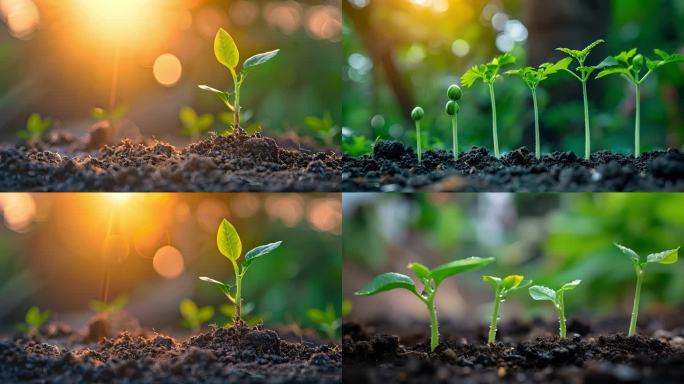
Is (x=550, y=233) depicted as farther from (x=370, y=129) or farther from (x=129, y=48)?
(x=129, y=48)

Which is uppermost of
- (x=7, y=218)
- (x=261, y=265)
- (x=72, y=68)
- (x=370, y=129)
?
(x=72, y=68)

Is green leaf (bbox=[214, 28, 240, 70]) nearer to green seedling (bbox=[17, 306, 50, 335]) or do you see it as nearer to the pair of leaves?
the pair of leaves

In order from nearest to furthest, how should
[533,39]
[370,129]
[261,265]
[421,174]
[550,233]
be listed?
[421,174] → [370,129] → [533,39] → [261,265] → [550,233]

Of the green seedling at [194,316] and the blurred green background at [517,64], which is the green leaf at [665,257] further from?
the green seedling at [194,316]

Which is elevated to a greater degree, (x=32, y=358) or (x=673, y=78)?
(x=673, y=78)

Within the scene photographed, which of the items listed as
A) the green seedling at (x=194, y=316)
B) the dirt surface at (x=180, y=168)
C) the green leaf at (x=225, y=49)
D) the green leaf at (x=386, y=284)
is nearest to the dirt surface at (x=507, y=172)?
the dirt surface at (x=180, y=168)

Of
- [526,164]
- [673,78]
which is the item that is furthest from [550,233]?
[526,164]

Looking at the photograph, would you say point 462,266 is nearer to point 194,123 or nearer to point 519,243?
point 194,123
